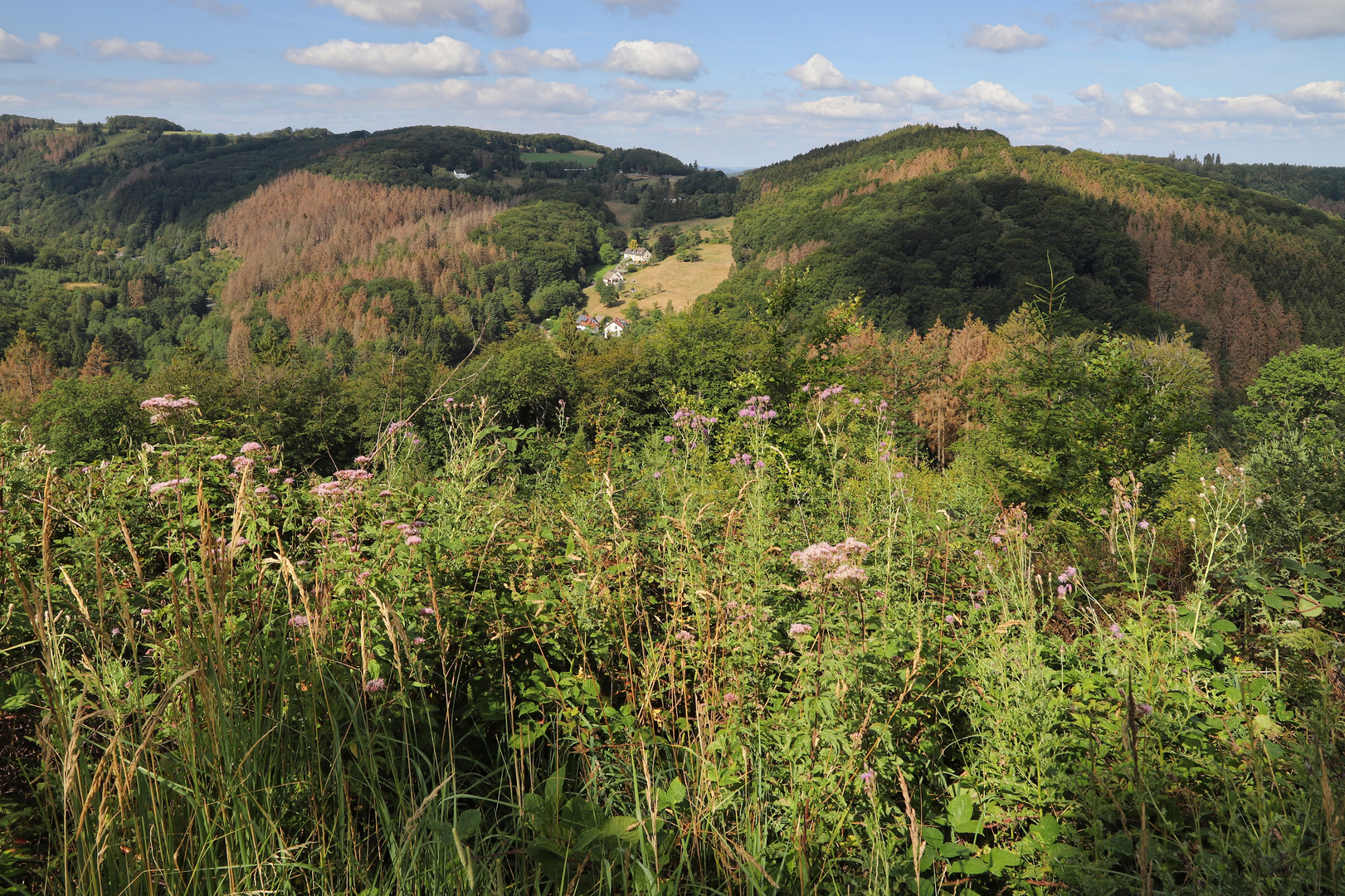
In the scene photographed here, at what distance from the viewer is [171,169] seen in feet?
565

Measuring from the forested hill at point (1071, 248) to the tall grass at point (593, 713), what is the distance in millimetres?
50859

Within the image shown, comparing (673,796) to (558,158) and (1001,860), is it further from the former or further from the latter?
(558,158)

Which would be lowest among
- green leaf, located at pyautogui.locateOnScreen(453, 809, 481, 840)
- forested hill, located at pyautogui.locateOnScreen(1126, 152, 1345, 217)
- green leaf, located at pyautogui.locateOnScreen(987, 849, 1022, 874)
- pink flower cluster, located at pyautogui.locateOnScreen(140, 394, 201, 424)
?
green leaf, located at pyautogui.locateOnScreen(987, 849, 1022, 874)

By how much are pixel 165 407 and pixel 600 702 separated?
6.38 feet

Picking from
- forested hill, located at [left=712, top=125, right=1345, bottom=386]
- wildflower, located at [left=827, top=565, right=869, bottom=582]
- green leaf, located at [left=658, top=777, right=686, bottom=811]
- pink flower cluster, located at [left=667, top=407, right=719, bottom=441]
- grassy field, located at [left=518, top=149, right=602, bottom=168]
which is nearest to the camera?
green leaf, located at [left=658, top=777, right=686, bottom=811]

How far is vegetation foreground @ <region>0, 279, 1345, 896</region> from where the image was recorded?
128 centimetres

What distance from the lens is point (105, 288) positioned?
99500mm

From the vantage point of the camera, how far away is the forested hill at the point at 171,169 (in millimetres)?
148250

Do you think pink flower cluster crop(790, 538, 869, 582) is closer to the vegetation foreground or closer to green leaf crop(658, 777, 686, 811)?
the vegetation foreground

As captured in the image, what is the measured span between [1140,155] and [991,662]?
161572 mm

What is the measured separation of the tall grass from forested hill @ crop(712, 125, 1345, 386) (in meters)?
50.9

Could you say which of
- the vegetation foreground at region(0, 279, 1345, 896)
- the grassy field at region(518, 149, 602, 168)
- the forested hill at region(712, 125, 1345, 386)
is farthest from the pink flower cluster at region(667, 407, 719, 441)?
the grassy field at region(518, 149, 602, 168)

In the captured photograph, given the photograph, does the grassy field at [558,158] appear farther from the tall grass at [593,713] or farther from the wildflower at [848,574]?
the wildflower at [848,574]

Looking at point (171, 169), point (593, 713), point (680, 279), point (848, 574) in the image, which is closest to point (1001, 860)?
point (848, 574)
